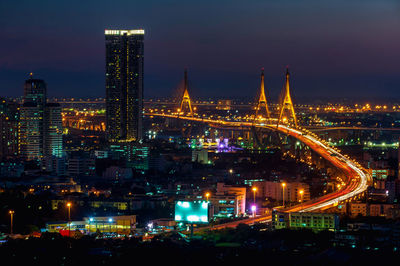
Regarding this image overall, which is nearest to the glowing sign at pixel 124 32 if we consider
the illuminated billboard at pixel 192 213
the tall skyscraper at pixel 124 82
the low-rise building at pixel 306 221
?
the tall skyscraper at pixel 124 82

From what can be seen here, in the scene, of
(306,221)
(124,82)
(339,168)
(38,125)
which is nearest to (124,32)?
(124,82)

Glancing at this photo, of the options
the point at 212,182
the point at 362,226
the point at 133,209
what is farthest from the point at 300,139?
the point at 362,226

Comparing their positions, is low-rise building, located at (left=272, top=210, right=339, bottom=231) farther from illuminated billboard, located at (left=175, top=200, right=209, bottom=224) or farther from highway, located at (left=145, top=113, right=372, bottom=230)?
illuminated billboard, located at (left=175, top=200, right=209, bottom=224)

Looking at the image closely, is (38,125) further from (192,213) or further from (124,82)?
(192,213)

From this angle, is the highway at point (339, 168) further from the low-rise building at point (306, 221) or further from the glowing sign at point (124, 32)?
the glowing sign at point (124, 32)

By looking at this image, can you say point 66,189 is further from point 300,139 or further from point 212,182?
point 300,139

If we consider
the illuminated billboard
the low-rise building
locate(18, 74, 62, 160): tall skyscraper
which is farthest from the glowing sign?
the illuminated billboard
